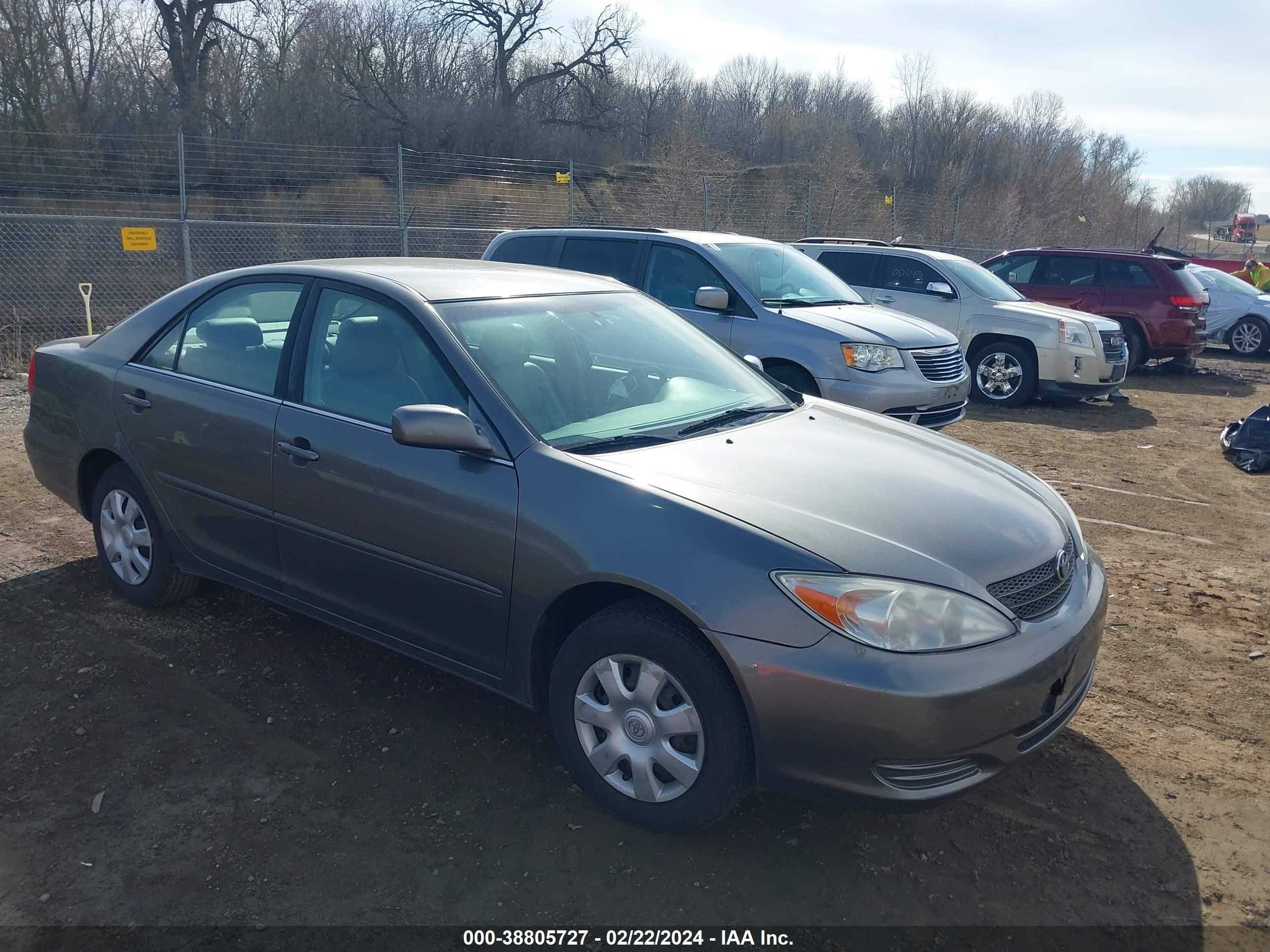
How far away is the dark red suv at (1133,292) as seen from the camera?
13.2 metres

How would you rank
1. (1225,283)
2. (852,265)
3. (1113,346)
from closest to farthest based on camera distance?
(1113,346)
(852,265)
(1225,283)

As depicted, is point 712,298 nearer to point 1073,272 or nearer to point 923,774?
point 923,774

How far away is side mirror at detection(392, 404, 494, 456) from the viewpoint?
3092 mm

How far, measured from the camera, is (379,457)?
338 centimetres

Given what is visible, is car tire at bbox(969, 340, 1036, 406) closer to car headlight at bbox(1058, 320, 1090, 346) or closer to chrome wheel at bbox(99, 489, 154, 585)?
car headlight at bbox(1058, 320, 1090, 346)

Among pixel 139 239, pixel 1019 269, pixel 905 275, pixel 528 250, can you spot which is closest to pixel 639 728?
pixel 528 250

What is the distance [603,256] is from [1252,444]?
5758mm

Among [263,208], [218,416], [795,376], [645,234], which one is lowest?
[795,376]

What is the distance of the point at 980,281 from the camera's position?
37.9 feet

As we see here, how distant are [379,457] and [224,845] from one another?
132 cm

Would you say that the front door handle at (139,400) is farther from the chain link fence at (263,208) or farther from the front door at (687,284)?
the chain link fence at (263,208)

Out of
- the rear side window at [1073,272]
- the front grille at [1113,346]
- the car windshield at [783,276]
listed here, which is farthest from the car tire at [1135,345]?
the car windshield at [783,276]

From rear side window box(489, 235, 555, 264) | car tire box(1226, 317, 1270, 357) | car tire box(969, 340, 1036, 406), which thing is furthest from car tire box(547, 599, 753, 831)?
car tire box(1226, 317, 1270, 357)

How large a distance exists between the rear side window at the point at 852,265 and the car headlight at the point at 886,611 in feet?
30.9
